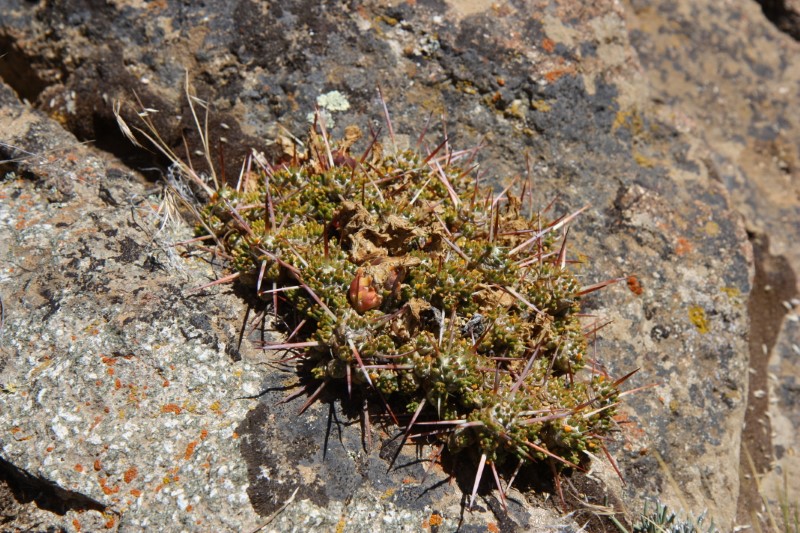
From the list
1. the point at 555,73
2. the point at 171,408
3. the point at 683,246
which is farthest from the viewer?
the point at 555,73

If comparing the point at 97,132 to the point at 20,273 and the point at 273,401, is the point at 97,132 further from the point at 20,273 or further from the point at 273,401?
the point at 273,401

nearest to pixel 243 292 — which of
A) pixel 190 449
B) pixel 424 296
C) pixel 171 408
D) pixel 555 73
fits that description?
pixel 171 408

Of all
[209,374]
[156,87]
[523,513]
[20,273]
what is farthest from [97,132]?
[523,513]

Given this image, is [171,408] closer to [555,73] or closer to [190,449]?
[190,449]

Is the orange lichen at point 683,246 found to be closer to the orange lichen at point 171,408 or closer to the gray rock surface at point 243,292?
the gray rock surface at point 243,292

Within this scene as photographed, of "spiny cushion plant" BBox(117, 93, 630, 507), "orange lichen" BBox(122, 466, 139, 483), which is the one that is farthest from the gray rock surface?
"spiny cushion plant" BBox(117, 93, 630, 507)

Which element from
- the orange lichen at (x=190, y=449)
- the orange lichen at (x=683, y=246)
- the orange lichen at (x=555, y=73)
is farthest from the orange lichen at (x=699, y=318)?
the orange lichen at (x=190, y=449)
